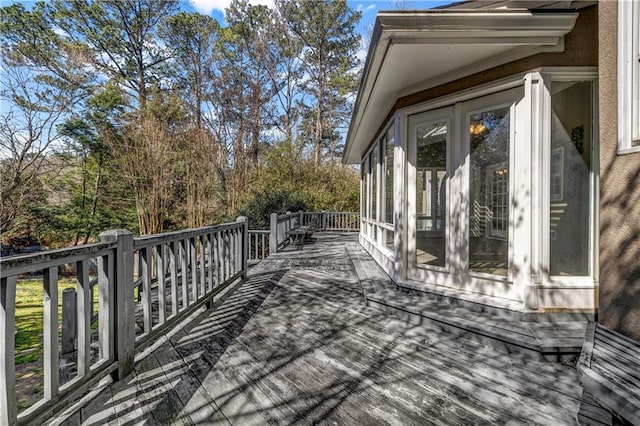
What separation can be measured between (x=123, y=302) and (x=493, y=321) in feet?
10.1

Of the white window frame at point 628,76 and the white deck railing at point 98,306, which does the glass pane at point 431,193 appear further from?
the white deck railing at point 98,306

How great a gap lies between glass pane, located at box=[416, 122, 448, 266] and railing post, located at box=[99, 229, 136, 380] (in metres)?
3.06

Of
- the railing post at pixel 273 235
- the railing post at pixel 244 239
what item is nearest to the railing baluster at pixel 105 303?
the railing post at pixel 244 239

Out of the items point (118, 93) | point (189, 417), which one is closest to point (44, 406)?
point (189, 417)

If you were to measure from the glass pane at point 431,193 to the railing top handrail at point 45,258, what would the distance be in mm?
3281

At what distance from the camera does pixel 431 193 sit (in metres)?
3.91

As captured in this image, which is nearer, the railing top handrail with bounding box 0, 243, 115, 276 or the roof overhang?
the railing top handrail with bounding box 0, 243, 115, 276

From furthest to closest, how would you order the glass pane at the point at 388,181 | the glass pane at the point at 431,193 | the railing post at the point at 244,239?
the glass pane at the point at 388,181
the railing post at the point at 244,239
the glass pane at the point at 431,193

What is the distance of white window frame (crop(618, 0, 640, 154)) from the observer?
2.03 meters

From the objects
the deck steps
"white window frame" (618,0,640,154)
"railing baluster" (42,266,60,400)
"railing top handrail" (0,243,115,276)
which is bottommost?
the deck steps

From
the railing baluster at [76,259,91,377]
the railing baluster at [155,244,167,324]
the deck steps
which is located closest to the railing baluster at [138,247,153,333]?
A: the railing baluster at [155,244,167,324]

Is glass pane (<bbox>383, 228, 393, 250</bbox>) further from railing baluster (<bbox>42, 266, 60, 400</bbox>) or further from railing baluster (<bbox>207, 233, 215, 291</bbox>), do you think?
railing baluster (<bbox>42, 266, 60, 400</bbox>)

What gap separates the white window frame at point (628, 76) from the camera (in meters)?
2.03

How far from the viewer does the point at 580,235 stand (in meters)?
2.93
